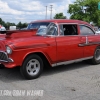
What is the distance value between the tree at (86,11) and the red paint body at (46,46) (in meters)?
32.2

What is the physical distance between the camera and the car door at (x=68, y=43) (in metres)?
6.68

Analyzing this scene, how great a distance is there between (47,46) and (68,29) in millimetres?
1367

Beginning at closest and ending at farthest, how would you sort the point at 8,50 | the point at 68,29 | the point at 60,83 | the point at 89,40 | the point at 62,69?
1. the point at 8,50
2. the point at 60,83
3. the point at 68,29
4. the point at 62,69
5. the point at 89,40

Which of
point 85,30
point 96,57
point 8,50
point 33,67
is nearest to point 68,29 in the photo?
point 85,30

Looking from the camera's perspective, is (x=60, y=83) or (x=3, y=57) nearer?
(x=60, y=83)

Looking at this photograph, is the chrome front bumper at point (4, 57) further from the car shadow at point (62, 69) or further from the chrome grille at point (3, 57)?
the car shadow at point (62, 69)

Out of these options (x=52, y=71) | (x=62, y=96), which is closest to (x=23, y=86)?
(x=62, y=96)

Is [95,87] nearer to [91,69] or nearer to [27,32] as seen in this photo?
[91,69]

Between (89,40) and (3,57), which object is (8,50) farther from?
(89,40)

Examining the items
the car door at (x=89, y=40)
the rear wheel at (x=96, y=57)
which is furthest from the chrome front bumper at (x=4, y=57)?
the rear wheel at (x=96, y=57)

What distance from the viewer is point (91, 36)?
793 cm

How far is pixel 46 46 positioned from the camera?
6301 millimetres

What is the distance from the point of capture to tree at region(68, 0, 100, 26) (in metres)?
38.9

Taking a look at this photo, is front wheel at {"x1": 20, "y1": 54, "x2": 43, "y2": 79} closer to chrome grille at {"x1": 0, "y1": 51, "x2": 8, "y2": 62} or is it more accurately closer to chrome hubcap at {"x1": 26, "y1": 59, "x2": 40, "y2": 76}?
chrome hubcap at {"x1": 26, "y1": 59, "x2": 40, "y2": 76}
